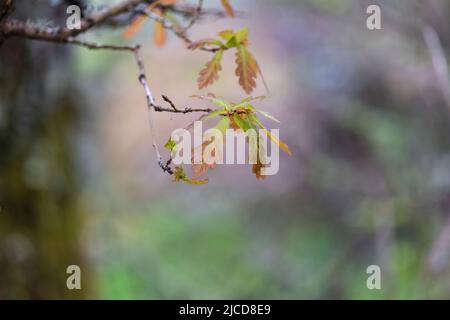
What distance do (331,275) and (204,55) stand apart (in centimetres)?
290

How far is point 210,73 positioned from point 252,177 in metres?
4.48

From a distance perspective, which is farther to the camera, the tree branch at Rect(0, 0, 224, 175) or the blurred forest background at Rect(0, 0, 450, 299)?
the blurred forest background at Rect(0, 0, 450, 299)

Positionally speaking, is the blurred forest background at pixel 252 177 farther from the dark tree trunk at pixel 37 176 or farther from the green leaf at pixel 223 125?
the green leaf at pixel 223 125

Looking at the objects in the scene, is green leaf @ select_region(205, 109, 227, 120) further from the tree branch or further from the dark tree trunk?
the dark tree trunk

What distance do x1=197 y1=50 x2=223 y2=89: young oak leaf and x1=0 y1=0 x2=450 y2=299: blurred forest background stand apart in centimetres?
82

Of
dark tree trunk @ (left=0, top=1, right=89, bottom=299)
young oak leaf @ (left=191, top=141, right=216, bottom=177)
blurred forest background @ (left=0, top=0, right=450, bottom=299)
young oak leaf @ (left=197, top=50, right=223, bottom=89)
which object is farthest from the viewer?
blurred forest background @ (left=0, top=0, right=450, bottom=299)

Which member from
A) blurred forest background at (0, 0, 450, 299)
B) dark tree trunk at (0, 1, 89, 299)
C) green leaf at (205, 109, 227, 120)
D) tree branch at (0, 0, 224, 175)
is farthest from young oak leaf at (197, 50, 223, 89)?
dark tree trunk at (0, 1, 89, 299)

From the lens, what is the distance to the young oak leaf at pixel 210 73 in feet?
3.90

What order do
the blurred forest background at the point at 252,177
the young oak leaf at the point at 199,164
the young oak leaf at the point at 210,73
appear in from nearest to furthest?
the young oak leaf at the point at 199,164
the young oak leaf at the point at 210,73
the blurred forest background at the point at 252,177

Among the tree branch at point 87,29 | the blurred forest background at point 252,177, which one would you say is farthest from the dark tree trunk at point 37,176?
the tree branch at point 87,29

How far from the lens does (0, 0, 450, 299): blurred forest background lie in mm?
2547

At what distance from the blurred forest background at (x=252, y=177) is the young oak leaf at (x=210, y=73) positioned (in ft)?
2.67
